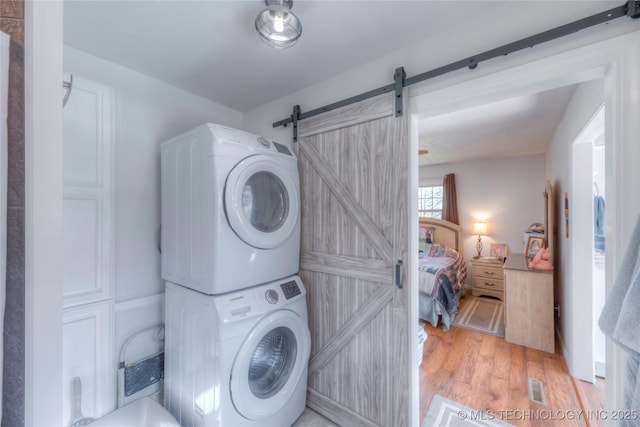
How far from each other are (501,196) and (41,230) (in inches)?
210

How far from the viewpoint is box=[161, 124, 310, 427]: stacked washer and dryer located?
1295 millimetres

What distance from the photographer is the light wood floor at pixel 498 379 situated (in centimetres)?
179

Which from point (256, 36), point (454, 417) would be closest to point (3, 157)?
point (256, 36)

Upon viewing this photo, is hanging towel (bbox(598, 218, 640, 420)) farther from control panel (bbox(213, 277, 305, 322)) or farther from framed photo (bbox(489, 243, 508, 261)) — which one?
framed photo (bbox(489, 243, 508, 261))

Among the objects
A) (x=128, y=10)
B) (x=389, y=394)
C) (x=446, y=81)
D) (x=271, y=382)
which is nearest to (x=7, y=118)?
(x=128, y=10)

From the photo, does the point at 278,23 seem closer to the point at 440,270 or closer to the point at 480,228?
the point at 440,270

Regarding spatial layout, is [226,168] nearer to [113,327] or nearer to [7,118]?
[7,118]

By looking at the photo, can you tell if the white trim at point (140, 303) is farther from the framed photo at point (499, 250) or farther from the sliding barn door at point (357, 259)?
the framed photo at point (499, 250)

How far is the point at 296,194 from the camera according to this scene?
1689 mm

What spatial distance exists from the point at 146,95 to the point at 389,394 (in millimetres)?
2457

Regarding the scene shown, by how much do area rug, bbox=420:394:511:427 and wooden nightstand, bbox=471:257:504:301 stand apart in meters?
2.78

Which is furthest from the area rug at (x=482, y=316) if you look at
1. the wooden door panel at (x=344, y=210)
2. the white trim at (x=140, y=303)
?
the white trim at (x=140, y=303)

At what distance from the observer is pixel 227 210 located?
1.32 meters

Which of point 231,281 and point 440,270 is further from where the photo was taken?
point 440,270
